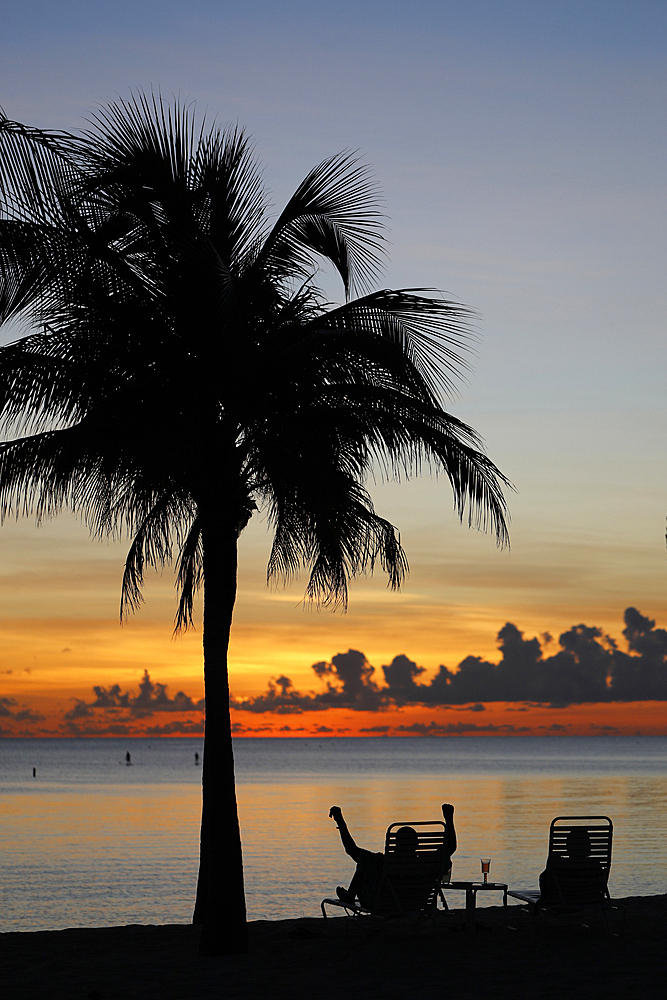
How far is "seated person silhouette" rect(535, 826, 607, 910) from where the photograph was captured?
1063 centimetres

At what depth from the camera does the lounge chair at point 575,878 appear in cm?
1059

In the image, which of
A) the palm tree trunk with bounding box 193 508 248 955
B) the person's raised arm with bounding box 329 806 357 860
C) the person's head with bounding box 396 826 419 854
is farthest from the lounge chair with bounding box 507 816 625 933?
the palm tree trunk with bounding box 193 508 248 955

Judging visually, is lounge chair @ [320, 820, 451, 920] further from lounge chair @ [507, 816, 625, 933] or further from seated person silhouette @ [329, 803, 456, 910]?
lounge chair @ [507, 816, 625, 933]

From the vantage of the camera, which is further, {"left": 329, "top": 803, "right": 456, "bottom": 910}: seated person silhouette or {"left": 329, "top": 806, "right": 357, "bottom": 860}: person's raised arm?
{"left": 329, "top": 806, "right": 357, "bottom": 860}: person's raised arm

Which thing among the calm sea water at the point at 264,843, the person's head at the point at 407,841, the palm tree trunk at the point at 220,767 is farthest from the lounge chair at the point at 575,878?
the calm sea water at the point at 264,843

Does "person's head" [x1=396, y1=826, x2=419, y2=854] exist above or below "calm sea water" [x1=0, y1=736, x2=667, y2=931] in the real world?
above

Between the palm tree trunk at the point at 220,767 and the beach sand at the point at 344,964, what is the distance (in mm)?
338

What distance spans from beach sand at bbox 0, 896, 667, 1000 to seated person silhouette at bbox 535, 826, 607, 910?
38 centimetres

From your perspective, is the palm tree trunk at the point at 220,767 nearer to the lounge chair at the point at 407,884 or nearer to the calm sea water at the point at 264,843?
the lounge chair at the point at 407,884

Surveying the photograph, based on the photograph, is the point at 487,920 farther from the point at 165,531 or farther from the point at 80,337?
the point at 80,337

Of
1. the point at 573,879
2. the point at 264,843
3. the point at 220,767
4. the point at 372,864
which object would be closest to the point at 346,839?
the point at 372,864

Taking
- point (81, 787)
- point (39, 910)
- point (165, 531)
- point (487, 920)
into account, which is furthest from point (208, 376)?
point (81, 787)

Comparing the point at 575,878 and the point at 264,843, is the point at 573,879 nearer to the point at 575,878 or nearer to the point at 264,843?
the point at 575,878

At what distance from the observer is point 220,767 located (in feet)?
34.2
